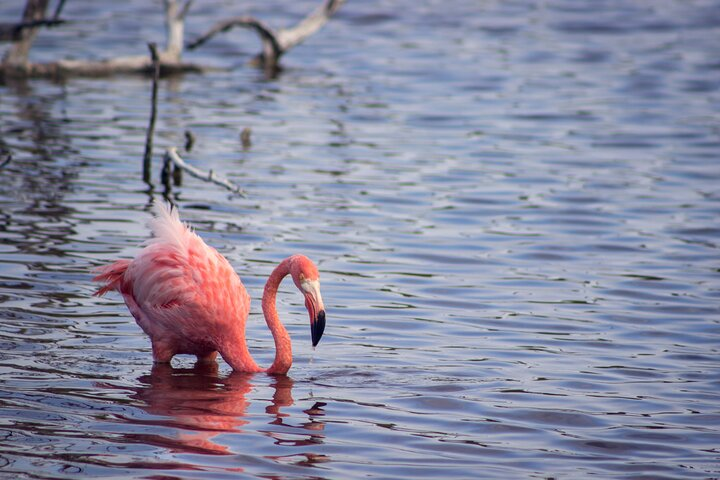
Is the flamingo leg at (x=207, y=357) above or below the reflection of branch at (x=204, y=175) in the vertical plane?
below

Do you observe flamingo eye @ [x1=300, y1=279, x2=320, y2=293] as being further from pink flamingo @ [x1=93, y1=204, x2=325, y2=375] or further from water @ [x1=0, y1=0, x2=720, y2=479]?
water @ [x1=0, y1=0, x2=720, y2=479]

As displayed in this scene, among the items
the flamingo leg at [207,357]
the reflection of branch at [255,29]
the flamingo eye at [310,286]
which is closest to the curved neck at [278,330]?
the flamingo eye at [310,286]

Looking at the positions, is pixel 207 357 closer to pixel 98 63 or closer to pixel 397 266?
pixel 397 266

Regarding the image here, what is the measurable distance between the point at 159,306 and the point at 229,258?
8.23ft

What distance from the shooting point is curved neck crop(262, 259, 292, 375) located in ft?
23.9

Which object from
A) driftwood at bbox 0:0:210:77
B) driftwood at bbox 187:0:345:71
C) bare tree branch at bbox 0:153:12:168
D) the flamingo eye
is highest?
driftwood at bbox 187:0:345:71

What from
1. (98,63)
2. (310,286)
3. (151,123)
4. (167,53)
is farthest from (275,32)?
(310,286)

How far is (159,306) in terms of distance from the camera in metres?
7.53

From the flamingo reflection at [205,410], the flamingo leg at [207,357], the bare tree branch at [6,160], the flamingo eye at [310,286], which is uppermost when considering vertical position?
the flamingo eye at [310,286]

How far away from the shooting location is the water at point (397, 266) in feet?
20.6

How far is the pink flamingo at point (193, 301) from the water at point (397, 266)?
0.19m

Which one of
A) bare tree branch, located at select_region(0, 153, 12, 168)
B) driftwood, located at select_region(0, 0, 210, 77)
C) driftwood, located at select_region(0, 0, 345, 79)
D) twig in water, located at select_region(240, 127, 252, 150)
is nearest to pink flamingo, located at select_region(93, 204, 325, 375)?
bare tree branch, located at select_region(0, 153, 12, 168)

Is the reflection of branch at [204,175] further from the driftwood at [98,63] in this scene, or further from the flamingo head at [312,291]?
the driftwood at [98,63]

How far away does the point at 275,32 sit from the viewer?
19406 millimetres
